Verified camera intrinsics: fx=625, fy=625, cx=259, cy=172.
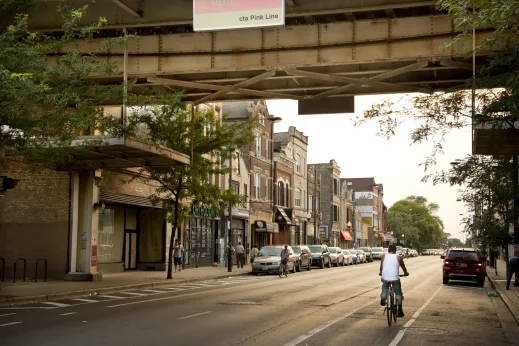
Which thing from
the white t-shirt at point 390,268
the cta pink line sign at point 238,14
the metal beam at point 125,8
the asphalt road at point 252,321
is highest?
the metal beam at point 125,8

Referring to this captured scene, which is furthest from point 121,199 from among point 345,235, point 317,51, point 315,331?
point 345,235

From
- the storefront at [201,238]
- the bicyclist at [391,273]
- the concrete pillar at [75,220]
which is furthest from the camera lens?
the storefront at [201,238]

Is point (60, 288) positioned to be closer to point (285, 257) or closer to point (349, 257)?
point (285, 257)

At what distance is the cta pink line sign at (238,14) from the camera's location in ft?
47.9

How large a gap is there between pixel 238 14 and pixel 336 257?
41.5 m

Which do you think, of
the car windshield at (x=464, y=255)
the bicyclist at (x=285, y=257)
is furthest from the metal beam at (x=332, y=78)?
the bicyclist at (x=285, y=257)

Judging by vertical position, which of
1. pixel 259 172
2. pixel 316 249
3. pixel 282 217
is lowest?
pixel 316 249

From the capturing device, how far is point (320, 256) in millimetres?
48500

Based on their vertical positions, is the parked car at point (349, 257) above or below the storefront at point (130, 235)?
below

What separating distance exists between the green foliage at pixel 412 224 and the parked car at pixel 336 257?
8016cm

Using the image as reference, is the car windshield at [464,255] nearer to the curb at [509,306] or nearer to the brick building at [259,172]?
the curb at [509,306]

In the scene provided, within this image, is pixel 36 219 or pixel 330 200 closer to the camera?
pixel 36 219

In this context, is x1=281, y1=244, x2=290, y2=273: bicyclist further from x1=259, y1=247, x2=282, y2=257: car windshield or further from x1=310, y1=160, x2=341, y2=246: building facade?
x1=310, y1=160, x2=341, y2=246: building facade

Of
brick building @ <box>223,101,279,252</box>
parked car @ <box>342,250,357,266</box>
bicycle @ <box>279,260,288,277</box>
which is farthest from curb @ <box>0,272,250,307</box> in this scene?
parked car @ <box>342,250,357,266</box>
